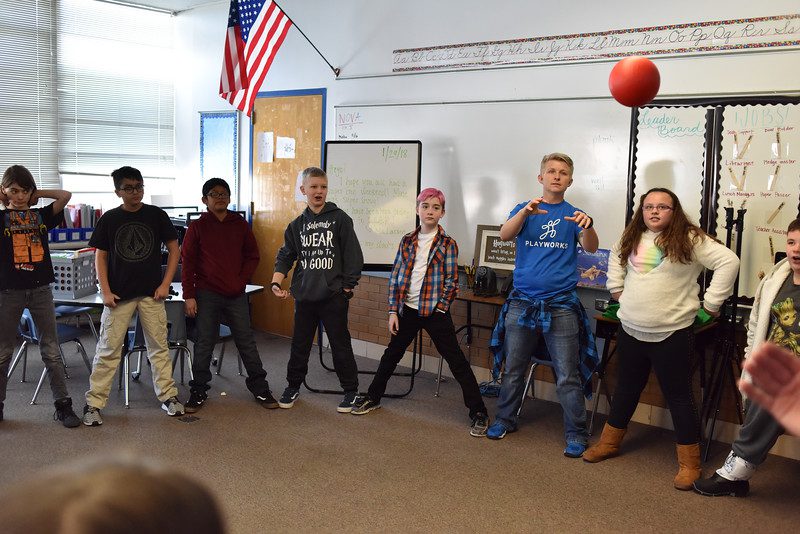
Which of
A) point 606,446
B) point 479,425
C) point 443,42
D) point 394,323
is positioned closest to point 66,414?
point 394,323

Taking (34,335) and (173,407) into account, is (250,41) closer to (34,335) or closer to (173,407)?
(34,335)

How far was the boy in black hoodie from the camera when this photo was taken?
442cm

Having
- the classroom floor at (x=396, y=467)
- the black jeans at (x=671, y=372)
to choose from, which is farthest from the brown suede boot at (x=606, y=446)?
the black jeans at (x=671, y=372)

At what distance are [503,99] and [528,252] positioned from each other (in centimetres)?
141

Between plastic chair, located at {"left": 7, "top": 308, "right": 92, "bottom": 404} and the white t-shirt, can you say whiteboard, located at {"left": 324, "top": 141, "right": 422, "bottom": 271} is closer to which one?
the white t-shirt

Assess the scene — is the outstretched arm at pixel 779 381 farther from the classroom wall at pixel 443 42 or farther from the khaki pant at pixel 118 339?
the khaki pant at pixel 118 339

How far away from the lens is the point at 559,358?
13.0ft

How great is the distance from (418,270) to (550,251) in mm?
817

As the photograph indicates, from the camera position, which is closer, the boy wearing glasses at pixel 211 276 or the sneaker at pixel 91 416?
the sneaker at pixel 91 416

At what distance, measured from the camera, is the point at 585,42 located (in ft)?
14.9

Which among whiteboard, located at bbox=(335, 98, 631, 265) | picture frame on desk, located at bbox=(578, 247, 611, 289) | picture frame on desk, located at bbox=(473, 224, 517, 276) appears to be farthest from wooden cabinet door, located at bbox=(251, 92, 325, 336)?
picture frame on desk, located at bbox=(578, 247, 611, 289)

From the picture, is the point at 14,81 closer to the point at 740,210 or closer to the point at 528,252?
the point at 528,252

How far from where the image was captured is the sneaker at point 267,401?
458cm

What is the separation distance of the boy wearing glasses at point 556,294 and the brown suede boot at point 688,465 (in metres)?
0.52
